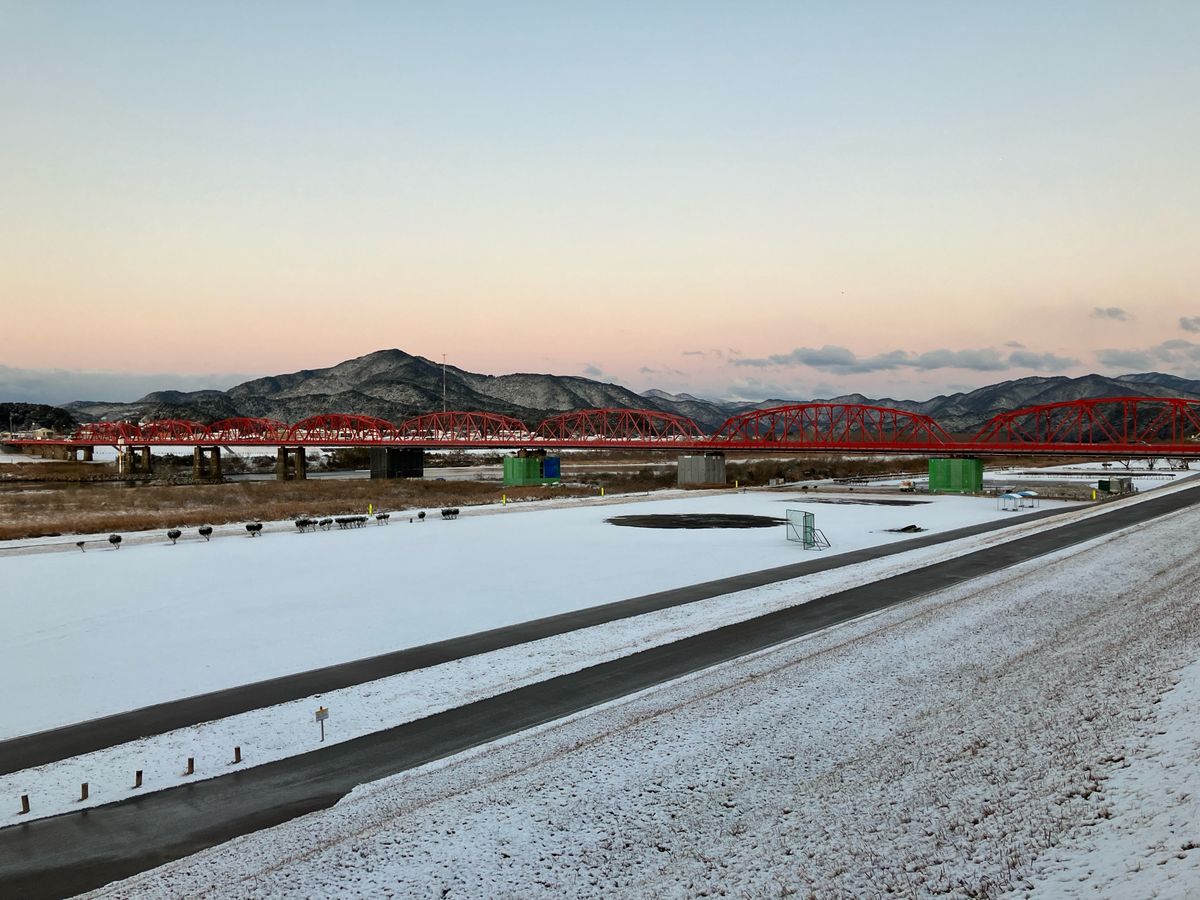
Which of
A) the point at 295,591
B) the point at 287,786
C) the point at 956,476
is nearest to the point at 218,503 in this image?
the point at 295,591

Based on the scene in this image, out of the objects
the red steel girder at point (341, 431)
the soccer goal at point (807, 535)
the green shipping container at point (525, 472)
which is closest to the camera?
the soccer goal at point (807, 535)

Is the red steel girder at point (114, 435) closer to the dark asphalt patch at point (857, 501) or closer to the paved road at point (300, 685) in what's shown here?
the dark asphalt patch at point (857, 501)

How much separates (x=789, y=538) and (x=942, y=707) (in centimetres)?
2621

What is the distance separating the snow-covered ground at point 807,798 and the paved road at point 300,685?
17.8 feet

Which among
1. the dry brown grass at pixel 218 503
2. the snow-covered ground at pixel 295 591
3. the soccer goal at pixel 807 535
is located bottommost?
the dry brown grass at pixel 218 503

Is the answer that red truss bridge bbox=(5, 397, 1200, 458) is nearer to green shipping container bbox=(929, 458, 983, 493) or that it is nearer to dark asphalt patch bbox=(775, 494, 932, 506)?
green shipping container bbox=(929, 458, 983, 493)

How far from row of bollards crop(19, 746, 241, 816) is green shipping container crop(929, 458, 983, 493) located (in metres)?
78.7

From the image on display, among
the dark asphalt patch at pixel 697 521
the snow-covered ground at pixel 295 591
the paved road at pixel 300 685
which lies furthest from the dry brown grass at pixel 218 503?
the paved road at pixel 300 685

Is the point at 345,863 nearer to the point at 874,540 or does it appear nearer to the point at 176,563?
the point at 176,563

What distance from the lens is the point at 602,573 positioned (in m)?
32.7

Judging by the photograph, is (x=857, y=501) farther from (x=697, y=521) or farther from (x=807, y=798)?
(x=807, y=798)

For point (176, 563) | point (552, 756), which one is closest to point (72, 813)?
point (552, 756)

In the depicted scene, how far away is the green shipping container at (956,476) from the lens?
264 ft

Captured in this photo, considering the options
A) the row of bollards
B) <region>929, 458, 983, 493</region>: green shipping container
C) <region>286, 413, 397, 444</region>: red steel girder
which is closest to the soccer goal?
the row of bollards
